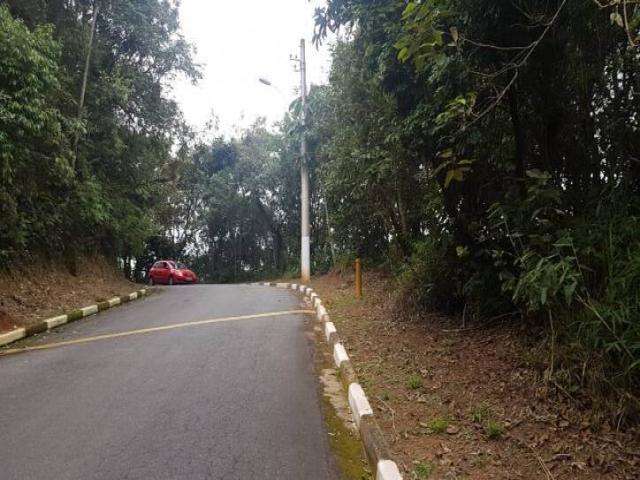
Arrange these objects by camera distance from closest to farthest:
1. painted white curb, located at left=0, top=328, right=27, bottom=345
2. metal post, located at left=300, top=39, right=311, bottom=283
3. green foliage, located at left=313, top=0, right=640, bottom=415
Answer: green foliage, located at left=313, top=0, right=640, bottom=415
painted white curb, located at left=0, top=328, right=27, bottom=345
metal post, located at left=300, top=39, right=311, bottom=283

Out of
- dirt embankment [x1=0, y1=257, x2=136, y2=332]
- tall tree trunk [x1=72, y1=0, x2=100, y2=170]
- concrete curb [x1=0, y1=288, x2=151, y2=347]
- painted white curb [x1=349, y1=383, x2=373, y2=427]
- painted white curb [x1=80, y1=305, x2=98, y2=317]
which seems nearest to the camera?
painted white curb [x1=349, y1=383, x2=373, y2=427]

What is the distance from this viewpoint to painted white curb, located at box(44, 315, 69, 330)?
962 centimetres

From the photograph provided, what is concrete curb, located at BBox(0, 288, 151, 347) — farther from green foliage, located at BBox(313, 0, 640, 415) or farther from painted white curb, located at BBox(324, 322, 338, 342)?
green foliage, located at BBox(313, 0, 640, 415)

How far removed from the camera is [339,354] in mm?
6984

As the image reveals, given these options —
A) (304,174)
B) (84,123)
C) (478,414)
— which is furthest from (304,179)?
(478,414)

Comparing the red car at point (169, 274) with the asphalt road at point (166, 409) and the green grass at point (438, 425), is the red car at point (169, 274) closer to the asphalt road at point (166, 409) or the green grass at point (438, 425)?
the asphalt road at point (166, 409)

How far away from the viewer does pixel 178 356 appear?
7.14 metres

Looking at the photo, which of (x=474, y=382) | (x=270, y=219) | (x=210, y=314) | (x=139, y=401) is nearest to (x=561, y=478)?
(x=474, y=382)

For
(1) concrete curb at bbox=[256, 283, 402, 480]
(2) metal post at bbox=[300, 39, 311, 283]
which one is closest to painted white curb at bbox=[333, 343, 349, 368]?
(1) concrete curb at bbox=[256, 283, 402, 480]

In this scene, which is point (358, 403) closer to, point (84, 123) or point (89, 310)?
point (89, 310)

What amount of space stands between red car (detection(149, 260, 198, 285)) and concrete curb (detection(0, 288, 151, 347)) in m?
14.6

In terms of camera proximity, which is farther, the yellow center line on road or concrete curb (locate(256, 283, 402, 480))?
the yellow center line on road

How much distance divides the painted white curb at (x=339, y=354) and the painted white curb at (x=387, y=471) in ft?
9.38

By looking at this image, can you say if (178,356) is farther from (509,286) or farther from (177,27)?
(177,27)
